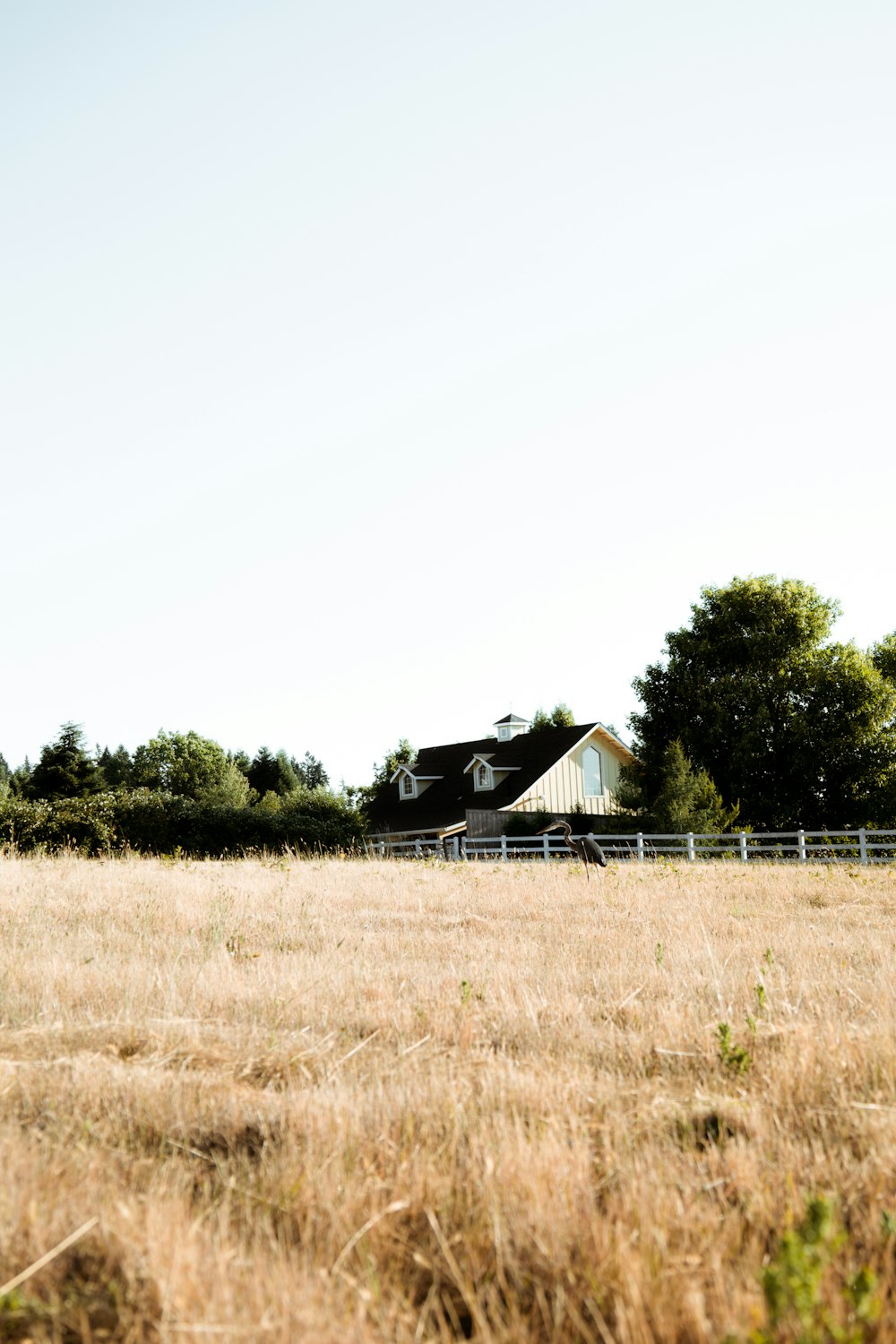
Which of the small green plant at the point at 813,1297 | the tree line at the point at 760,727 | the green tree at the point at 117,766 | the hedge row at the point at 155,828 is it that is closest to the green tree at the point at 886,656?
the tree line at the point at 760,727

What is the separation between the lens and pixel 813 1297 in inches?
76.1

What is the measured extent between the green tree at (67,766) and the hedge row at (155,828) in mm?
32479

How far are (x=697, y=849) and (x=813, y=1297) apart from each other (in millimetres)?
27336

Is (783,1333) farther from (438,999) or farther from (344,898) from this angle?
(344,898)

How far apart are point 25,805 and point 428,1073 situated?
20602mm

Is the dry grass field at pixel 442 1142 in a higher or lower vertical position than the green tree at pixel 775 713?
lower

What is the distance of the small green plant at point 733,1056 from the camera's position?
4266 mm

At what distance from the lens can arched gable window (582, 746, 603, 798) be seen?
135ft

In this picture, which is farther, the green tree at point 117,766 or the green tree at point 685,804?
the green tree at point 117,766

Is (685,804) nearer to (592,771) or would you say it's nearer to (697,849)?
(697,849)

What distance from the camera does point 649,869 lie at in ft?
65.4

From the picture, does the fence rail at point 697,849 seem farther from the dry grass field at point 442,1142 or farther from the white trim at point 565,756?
the dry grass field at point 442,1142

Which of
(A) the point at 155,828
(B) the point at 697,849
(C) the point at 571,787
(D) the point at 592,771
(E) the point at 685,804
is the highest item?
(D) the point at 592,771

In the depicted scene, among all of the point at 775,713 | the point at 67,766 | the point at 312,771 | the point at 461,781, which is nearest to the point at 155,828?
the point at 461,781
